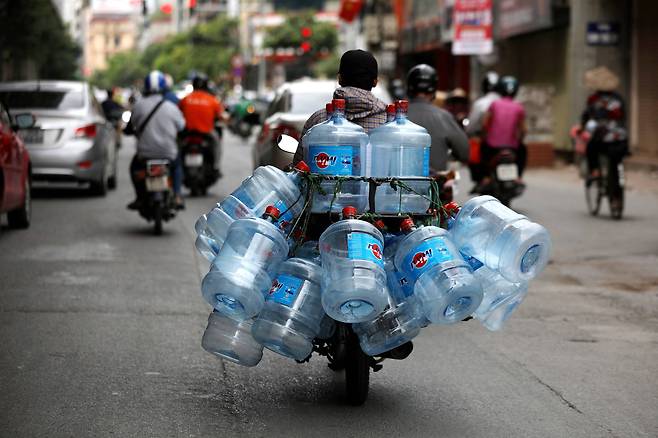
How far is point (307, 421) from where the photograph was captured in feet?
20.6

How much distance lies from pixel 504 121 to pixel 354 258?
10.6m

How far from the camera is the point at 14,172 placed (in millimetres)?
13930

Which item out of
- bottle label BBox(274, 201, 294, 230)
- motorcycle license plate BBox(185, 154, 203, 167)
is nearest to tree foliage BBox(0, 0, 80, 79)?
motorcycle license plate BBox(185, 154, 203, 167)

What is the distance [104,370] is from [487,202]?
8.15 ft

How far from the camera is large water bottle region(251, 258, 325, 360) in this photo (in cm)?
602

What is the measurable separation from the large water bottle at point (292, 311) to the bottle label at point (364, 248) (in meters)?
0.34

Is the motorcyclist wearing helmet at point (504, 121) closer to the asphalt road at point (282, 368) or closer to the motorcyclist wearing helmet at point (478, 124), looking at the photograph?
the motorcyclist wearing helmet at point (478, 124)

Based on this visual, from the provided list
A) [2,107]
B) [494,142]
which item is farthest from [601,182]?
[2,107]

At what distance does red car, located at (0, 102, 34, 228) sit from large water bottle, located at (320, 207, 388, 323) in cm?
797

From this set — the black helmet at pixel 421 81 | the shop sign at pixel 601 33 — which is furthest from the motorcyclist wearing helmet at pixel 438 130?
the shop sign at pixel 601 33

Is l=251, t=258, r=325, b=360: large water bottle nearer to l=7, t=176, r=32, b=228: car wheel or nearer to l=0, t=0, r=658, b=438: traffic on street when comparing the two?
l=0, t=0, r=658, b=438: traffic on street

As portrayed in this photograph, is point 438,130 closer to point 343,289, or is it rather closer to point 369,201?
point 369,201

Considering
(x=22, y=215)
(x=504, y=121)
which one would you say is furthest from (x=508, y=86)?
(x=22, y=215)

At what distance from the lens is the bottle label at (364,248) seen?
5810 mm
